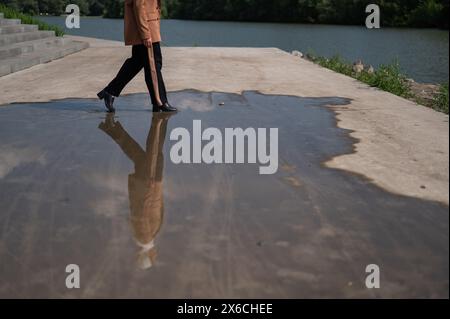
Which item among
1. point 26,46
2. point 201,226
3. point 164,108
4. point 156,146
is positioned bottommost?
point 201,226

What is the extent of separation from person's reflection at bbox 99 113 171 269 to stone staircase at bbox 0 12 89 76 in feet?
15.8

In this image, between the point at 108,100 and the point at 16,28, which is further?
the point at 16,28

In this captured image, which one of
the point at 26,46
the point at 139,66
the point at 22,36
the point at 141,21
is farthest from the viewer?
the point at 22,36

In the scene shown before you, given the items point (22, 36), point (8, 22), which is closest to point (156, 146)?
point (22, 36)

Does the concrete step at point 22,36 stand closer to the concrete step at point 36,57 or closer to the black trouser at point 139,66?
the concrete step at point 36,57

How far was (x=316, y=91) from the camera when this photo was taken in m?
7.93

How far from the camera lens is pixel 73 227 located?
3021 mm

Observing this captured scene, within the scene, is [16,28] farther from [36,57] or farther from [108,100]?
[108,100]

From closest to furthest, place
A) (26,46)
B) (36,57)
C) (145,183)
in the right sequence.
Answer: (145,183) → (36,57) → (26,46)

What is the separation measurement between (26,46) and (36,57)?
0.75 m

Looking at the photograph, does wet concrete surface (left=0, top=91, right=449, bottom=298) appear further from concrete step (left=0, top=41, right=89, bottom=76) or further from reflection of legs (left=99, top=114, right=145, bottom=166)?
concrete step (left=0, top=41, right=89, bottom=76)

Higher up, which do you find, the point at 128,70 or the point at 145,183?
the point at 128,70

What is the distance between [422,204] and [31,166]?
267cm

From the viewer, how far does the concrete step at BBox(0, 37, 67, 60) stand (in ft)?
34.9
